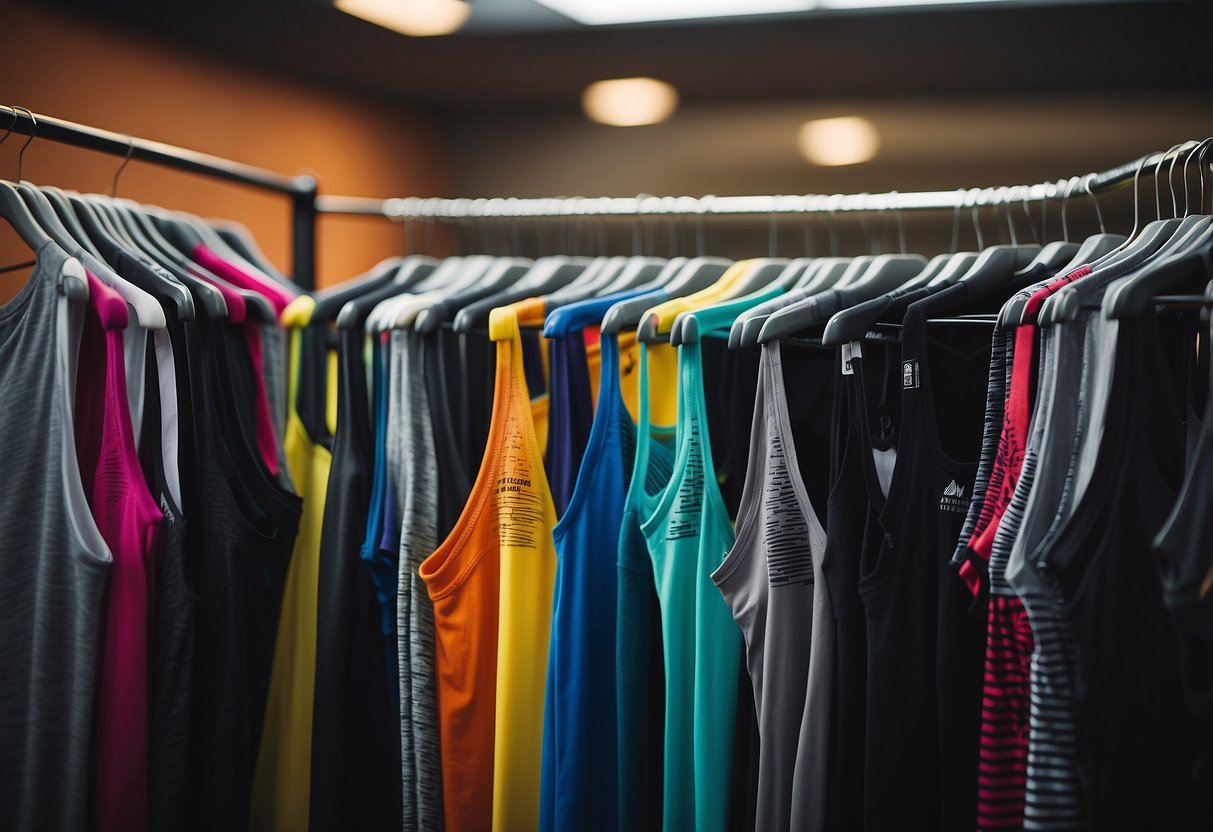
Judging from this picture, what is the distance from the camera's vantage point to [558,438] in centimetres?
150

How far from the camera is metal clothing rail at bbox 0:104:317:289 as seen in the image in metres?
1.44

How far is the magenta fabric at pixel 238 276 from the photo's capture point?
67.1 inches

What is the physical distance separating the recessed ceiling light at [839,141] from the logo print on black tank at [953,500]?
5.93 ft

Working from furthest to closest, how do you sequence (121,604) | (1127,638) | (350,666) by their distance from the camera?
(350,666) < (121,604) < (1127,638)

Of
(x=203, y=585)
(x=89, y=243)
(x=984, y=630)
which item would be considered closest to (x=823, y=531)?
(x=984, y=630)

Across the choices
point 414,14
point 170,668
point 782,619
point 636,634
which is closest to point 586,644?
point 636,634

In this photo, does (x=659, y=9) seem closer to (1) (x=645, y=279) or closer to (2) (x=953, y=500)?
(1) (x=645, y=279)

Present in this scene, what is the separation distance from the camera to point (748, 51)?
2.74 meters

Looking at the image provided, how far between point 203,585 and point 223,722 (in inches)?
7.9

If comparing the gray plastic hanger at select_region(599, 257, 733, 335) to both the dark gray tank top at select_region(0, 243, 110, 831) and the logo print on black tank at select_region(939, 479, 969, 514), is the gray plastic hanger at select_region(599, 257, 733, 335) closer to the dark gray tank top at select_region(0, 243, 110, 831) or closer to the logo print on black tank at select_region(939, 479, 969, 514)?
the logo print on black tank at select_region(939, 479, 969, 514)

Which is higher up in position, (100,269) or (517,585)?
(100,269)

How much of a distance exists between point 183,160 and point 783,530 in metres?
1.25

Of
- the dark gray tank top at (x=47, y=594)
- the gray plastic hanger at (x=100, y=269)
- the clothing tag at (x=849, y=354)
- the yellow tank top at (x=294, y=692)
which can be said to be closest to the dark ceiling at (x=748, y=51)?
the gray plastic hanger at (x=100, y=269)

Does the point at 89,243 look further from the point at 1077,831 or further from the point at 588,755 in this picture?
the point at 1077,831
